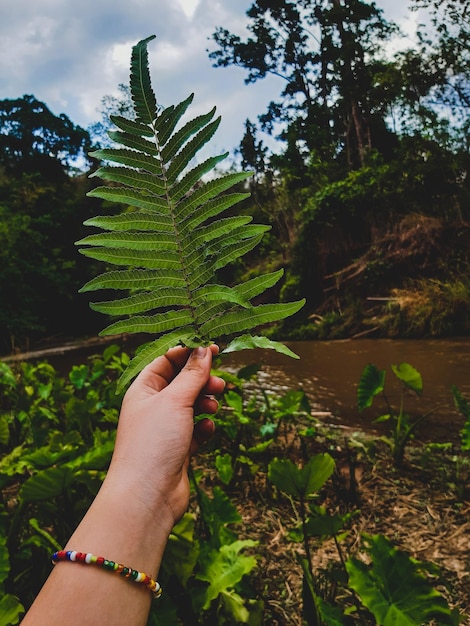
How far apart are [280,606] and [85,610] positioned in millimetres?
1052

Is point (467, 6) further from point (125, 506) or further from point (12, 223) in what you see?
point (12, 223)

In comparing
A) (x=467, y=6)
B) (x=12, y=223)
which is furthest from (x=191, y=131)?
(x=12, y=223)

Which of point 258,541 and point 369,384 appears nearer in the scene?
point 258,541

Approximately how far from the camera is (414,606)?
1.00 meters

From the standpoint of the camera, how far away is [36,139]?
3147 cm

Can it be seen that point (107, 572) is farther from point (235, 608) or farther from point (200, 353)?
point (235, 608)

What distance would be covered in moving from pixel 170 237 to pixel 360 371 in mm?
5036

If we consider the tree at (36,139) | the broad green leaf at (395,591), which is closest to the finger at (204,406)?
the broad green leaf at (395,591)

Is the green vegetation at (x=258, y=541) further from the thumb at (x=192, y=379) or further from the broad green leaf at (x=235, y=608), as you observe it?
the thumb at (x=192, y=379)

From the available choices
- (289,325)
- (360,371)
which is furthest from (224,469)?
(289,325)

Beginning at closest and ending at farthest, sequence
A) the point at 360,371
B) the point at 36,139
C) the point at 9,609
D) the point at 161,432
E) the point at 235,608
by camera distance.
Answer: the point at 161,432, the point at 9,609, the point at 235,608, the point at 360,371, the point at 36,139

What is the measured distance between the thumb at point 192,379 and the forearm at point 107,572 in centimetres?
22

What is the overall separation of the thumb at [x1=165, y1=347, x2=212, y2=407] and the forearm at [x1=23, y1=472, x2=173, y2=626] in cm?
22

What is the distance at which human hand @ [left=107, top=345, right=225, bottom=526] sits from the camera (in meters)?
0.80
